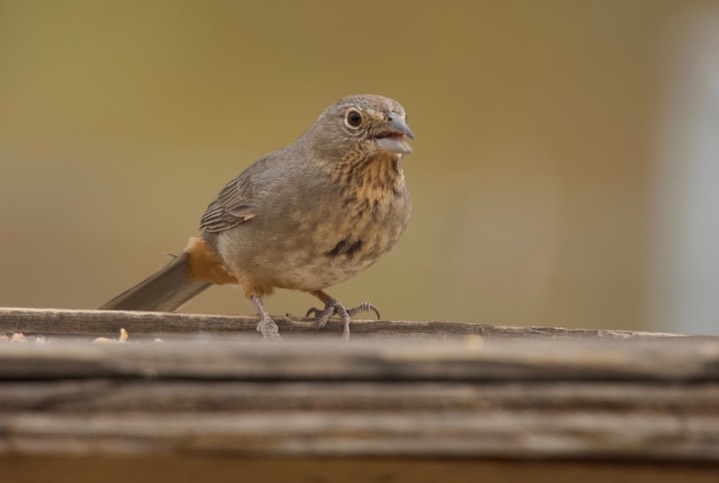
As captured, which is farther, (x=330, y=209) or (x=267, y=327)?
(x=330, y=209)

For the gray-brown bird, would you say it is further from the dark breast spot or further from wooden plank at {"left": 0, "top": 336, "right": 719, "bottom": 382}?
wooden plank at {"left": 0, "top": 336, "right": 719, "bottom": 382}

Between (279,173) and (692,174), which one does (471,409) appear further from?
(692,174)

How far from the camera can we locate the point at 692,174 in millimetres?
6898

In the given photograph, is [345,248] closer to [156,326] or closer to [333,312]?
[333,312]

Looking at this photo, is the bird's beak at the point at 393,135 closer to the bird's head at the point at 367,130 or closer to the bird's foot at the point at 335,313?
the bird's head at the point at 367,130

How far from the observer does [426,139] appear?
21.4 feet

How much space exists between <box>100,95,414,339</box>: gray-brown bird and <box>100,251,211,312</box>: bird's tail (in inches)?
16.2

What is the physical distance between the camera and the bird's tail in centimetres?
375

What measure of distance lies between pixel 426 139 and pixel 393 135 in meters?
3.35

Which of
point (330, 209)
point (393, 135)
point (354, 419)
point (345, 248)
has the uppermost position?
point (393, 135)

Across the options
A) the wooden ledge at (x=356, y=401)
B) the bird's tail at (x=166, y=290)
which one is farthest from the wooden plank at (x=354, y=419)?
the bird's tail at (x=166, y=290)

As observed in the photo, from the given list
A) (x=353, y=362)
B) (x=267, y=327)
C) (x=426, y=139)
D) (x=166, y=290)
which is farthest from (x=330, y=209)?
(x=426, y=139)

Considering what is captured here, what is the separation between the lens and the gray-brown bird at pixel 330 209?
10.5 ft

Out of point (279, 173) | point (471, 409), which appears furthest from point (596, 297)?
point (471, 409)
